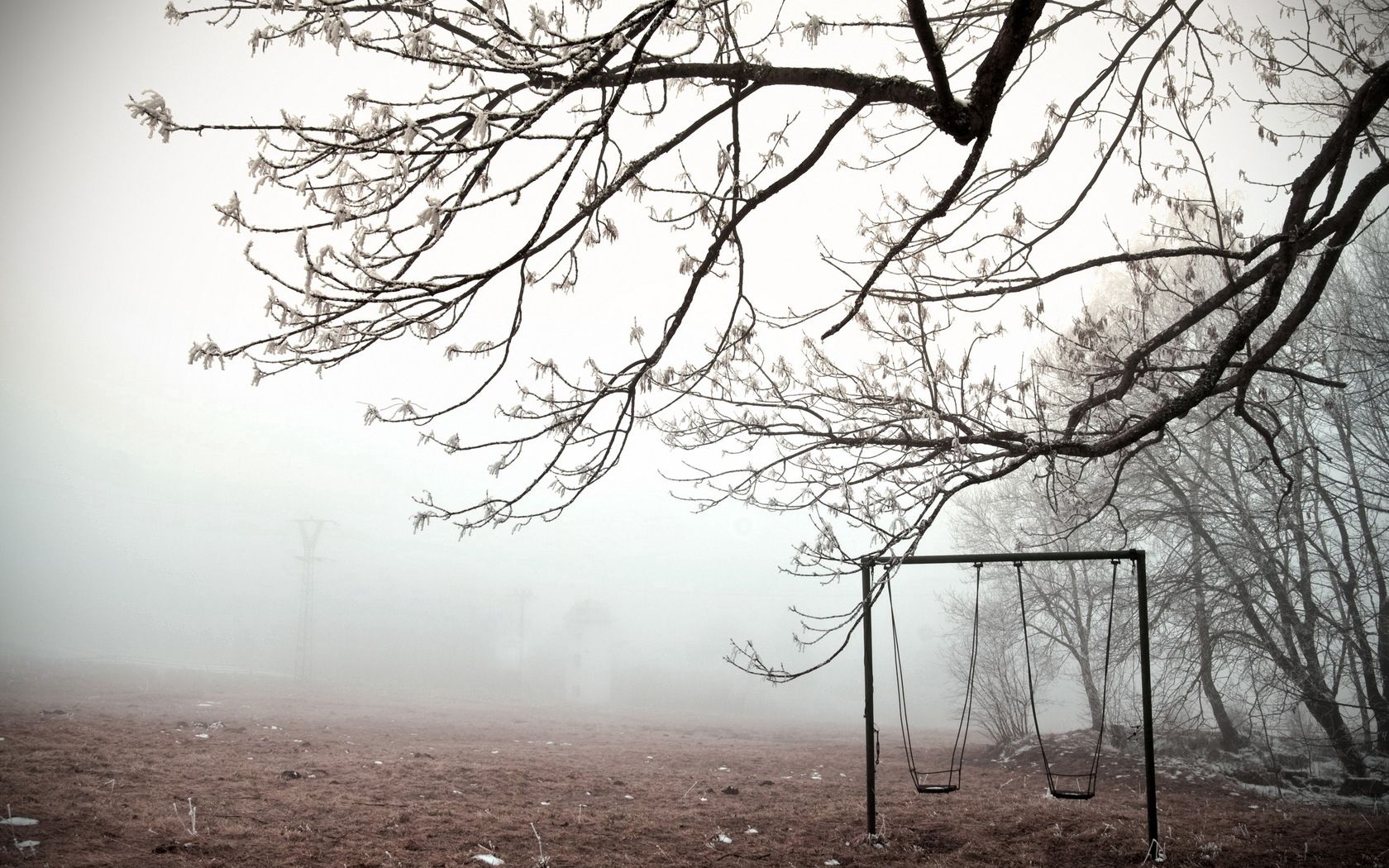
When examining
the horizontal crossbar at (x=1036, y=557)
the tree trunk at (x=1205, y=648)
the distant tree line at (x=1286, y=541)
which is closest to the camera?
the horizontal crossbar at (x=1036, y=557)

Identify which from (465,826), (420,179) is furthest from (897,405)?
(465,826)

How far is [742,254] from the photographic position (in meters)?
3.11

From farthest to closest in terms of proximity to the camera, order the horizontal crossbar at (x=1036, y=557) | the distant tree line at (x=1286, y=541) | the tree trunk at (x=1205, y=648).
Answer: the tree trunk at (x=1205, y=648) → the distant tree line at (x=1286, y=541) → the horizontal crossbar at (x=1036, y=557)

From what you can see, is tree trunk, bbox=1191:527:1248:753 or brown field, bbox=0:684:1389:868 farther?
tree trunk, bbox=1191:527:1248:753

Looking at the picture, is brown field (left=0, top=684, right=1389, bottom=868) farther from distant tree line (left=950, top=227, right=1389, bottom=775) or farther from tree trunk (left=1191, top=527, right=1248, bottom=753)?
distant tree line (left=950, top=227, right=1389, bottom=775)

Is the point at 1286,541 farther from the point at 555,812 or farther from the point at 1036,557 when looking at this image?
the point at 555,812

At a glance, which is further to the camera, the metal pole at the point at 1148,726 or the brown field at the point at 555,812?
the metal pole at the point at 1148,726

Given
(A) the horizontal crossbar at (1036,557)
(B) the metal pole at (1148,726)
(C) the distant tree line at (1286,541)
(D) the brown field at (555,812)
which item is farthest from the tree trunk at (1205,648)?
(A) the horizontal crossbar at (1036,557)

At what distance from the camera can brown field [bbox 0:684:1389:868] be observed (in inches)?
200

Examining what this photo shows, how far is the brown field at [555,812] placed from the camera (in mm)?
5082

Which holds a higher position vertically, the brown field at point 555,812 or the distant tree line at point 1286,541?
the distant tree line at point 1286,541

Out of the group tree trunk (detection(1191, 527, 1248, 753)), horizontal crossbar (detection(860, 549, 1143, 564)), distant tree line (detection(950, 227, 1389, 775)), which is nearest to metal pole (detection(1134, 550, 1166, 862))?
horizontal crossbar (detection(860, 549, 1143, 564))

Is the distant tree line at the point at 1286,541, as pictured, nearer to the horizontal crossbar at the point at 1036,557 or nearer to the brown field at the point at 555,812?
the brown field at the point at 555,812

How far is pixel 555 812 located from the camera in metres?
6.85
